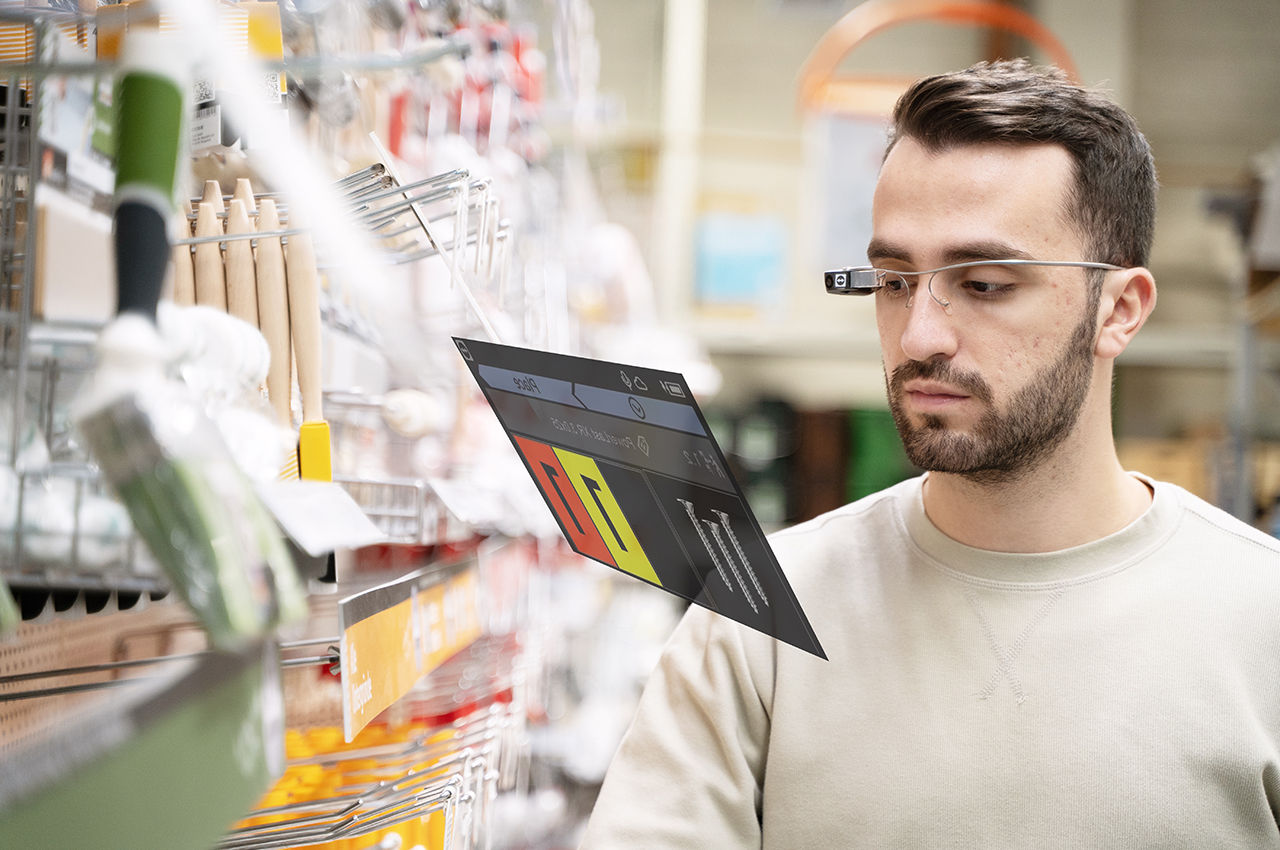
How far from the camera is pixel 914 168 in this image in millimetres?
1062

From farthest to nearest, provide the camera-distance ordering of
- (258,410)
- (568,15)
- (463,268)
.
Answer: (568,15), (463,268), (258,410)

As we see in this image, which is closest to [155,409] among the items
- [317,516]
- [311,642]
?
[317,516]

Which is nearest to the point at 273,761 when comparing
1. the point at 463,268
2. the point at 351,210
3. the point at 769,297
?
the point at 351,210

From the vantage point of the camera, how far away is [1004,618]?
1059 mm

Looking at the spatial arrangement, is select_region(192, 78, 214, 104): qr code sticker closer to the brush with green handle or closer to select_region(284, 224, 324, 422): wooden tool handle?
select_region(284, 224, 324, 422): wooden tool handle

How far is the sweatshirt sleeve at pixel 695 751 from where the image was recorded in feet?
3.29

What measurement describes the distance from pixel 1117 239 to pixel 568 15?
53.3 inches

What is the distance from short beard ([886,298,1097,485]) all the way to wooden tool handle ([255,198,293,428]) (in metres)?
0.60

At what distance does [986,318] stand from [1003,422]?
0.35ft

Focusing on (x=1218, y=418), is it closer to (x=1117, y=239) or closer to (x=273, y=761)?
(x=1117, y=239)

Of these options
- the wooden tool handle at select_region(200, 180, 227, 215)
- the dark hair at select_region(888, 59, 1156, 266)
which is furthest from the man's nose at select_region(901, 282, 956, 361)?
the wooden tool handle at select_region(200, 180, 227, 215)

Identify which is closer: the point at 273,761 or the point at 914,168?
the point at 273,761

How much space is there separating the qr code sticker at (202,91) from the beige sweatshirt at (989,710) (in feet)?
2.25

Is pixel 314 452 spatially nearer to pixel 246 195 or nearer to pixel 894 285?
pixel 246 195
